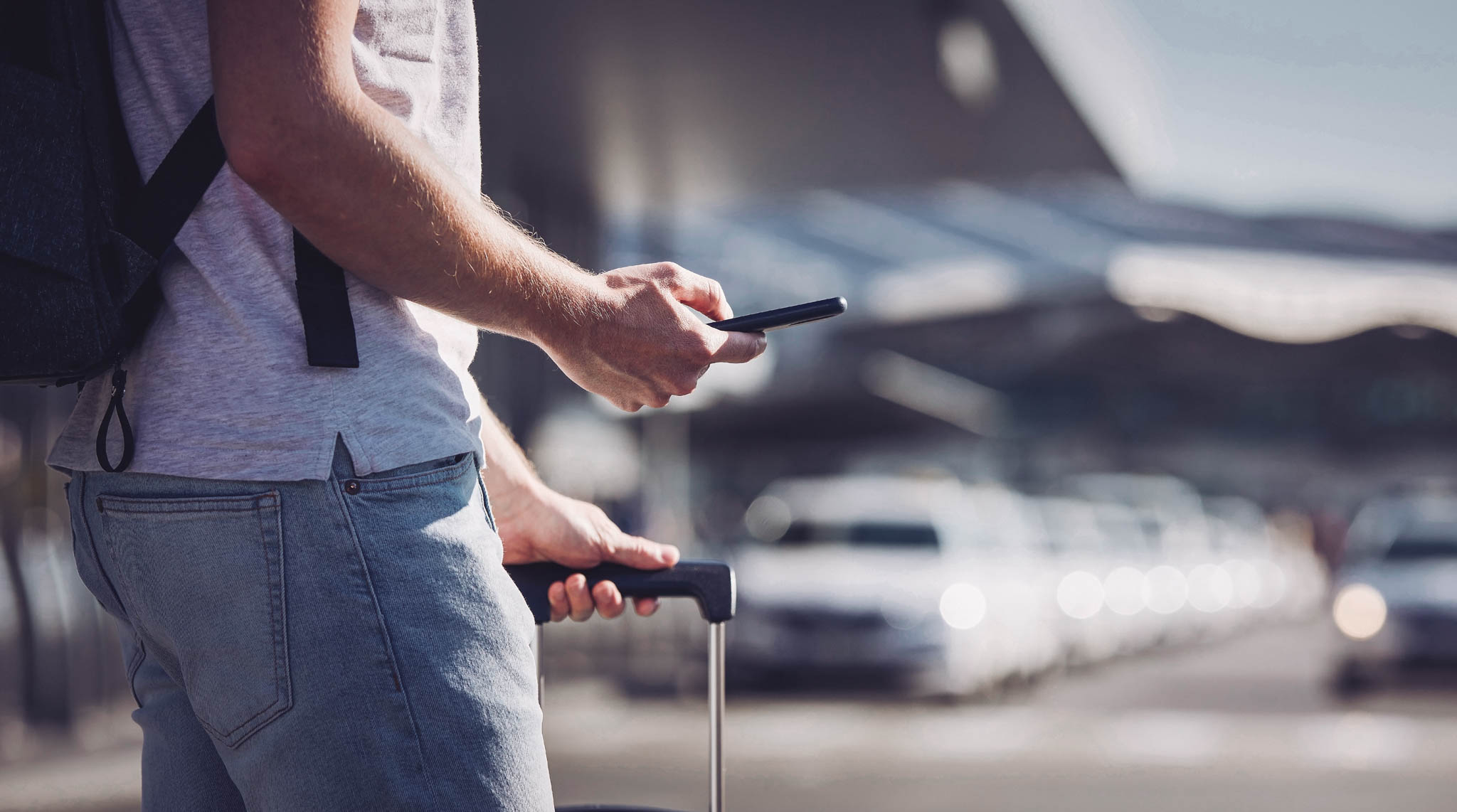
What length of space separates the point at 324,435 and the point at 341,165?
222 mm

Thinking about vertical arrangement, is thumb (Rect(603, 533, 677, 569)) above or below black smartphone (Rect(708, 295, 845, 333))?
below

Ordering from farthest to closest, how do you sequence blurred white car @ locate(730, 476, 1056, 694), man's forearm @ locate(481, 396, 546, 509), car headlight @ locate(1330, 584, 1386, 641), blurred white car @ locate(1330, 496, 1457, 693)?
car headlight @ locate(1330, 584, 1386, 641) → blurred white car @ locate(1330, 496, 1457, 693) → blurred white car @ locate(730, 476, 1056, 694) → man's forearm @ locate(481, 396, 546, 509)

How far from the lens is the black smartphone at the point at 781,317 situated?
4.96 feet

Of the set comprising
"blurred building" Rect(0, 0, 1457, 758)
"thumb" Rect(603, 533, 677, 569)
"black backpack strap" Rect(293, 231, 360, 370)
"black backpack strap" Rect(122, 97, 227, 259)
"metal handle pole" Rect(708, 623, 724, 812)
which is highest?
"blurred building" Rect(0, 0, 1457, 758)

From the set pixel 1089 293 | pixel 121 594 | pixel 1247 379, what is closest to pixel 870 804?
pixel 121 594

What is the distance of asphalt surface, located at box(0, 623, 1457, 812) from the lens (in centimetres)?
752

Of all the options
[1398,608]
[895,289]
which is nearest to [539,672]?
[1398,608]

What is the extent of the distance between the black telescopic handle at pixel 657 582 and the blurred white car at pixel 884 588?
32.4ft

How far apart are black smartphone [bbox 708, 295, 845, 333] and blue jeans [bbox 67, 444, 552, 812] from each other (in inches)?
15.2

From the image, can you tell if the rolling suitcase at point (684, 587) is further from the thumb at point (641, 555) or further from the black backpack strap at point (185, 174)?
the black backpack strap at point (185, 174)

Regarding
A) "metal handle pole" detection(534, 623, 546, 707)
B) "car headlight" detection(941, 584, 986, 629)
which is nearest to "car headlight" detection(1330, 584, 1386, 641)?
"car headlight" detection(941, 584, 986, 629)

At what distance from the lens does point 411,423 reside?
1.26m

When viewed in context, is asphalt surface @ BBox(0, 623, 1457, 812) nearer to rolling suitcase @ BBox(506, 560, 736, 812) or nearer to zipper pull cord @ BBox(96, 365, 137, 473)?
rolling suitcase @ BBox(506, 560, 736, 812)

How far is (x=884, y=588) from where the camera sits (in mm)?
11789
